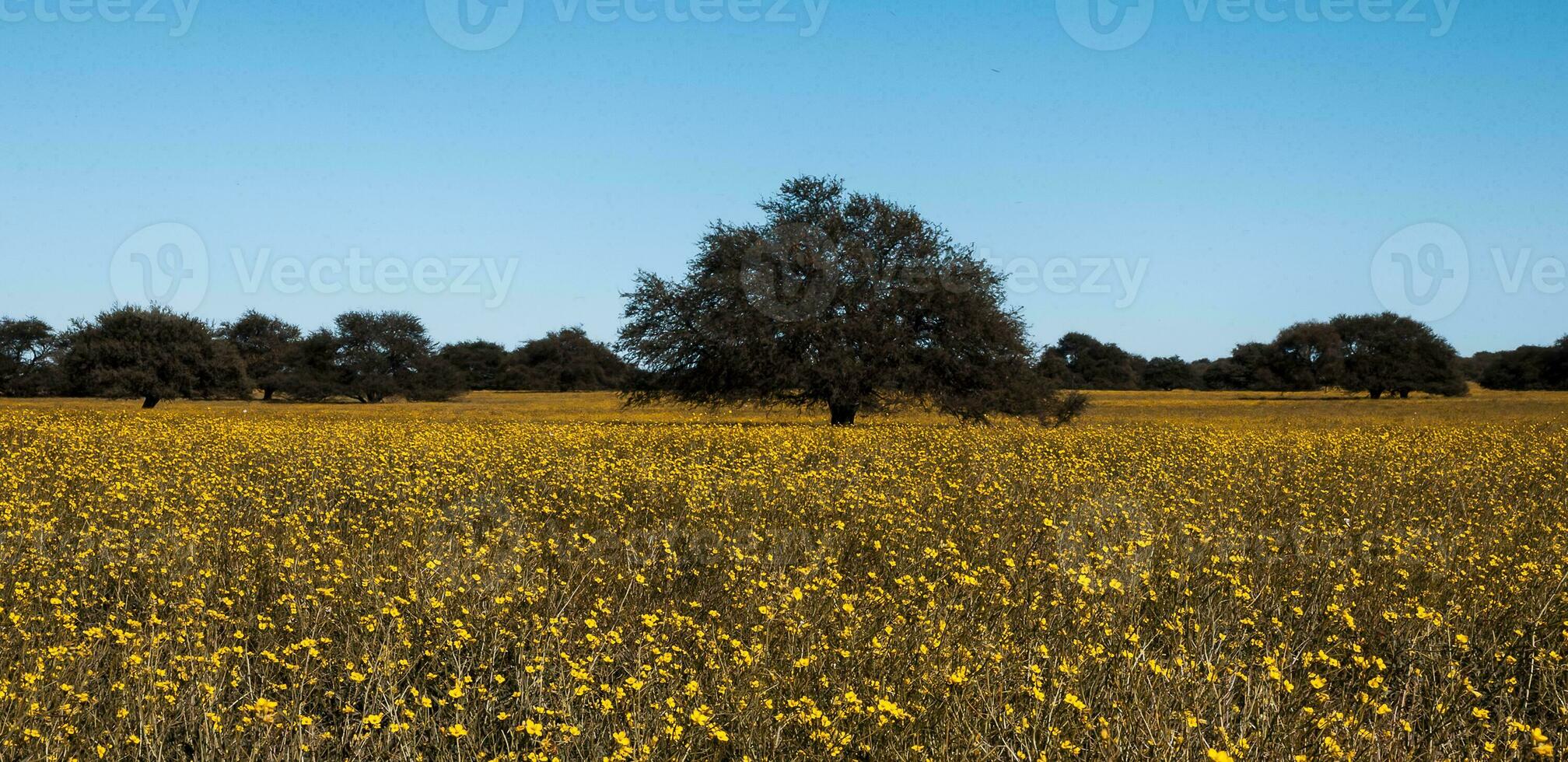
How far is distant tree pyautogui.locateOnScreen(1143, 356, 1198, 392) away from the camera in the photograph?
98.5m

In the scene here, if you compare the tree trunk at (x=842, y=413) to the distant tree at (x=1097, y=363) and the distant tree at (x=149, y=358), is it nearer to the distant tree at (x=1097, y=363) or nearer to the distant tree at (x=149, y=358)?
the distant tree at (x=149, y=358)

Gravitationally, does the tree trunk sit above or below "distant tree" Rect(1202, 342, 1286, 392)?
below

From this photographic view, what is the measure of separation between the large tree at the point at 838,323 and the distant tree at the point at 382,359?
129ft

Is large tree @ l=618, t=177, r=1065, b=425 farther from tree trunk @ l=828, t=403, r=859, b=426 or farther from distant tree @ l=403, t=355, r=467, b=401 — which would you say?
distant tree @ l=403, t=355, r=467, b=401

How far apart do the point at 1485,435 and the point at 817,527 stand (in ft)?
59.4

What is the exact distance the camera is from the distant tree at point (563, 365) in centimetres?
8812

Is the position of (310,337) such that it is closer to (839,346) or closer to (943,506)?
(839,346)

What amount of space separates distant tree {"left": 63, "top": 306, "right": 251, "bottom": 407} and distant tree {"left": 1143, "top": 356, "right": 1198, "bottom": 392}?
80.2 metres

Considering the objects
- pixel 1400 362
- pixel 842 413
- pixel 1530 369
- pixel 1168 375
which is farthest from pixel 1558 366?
pixel 842 413

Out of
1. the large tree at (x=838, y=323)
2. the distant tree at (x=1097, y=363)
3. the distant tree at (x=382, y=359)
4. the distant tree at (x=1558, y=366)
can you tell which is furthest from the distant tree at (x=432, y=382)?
the distant tree at (x=1558, y=366)

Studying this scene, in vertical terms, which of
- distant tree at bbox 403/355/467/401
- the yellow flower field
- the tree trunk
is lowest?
the yellow flower field

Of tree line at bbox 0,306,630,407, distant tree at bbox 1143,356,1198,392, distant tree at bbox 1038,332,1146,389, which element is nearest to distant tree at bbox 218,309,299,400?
tree line at bbox 0,306,630,407

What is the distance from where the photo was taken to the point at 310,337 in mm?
63750

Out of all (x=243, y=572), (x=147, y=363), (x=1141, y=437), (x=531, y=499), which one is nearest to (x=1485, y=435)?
(x=1141, y=437)
